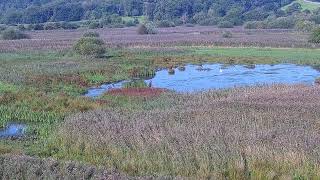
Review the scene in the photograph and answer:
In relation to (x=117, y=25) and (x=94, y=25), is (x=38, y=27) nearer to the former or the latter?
(x=94, y=25)

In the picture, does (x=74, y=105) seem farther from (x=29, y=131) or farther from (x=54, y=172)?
(x=54, y=172)

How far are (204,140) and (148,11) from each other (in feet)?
497

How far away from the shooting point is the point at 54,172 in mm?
16125

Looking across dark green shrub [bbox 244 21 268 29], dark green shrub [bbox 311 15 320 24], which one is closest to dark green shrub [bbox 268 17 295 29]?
dark green shrub [bbox 244 21 268 29]

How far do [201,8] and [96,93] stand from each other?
142067 mm

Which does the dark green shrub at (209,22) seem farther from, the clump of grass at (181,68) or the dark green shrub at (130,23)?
the clump of grass at (181,68)

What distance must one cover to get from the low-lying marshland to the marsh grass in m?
0.04

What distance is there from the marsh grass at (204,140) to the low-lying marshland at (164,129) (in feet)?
0.12

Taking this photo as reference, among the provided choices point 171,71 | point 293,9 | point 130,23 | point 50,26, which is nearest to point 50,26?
point 50,26

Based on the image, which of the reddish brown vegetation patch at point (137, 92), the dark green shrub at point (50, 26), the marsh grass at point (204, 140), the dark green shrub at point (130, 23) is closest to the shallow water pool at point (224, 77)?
the reddish brown vegetation patch at point (137, 92)

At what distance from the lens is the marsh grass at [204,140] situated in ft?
59.6

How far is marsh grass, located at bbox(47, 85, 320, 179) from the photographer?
59.6ft

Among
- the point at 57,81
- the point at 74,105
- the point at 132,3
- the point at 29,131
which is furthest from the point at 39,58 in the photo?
the point at 132,3

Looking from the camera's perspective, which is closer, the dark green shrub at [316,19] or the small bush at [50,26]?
the dark green shrub at [316,19]
